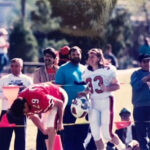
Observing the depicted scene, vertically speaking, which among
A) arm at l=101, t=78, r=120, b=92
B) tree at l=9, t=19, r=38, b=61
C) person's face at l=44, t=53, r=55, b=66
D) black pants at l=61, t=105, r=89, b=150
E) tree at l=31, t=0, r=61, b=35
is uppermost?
tree at l=31, t=0, r=61, b=35

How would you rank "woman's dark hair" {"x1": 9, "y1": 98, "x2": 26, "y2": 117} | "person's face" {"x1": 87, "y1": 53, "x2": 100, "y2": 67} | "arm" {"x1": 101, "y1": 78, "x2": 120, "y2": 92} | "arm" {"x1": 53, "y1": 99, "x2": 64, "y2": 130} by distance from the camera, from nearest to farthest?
"woman's dark hair" {"x1": 9, "y1": 98, "x2": 26, "y2": 117}, "arm" {"x1": 53, "y1": 99, "x2": 64, "y2": 130}, "arm" {"x1": 101, "y1": 78, "x2": 120, "y2": 92}, "person's face" {"x1": 87, "y1": 53, "x2": 100, "y2": 67}

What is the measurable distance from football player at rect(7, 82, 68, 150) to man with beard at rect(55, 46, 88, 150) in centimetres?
65

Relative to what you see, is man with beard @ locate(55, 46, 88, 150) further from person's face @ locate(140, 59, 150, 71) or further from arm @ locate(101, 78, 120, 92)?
person's face @ locate(140, 59, 150, 71)

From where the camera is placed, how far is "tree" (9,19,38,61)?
29.0 metres

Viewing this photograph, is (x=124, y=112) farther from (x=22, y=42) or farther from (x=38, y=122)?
(x=22, y=42)

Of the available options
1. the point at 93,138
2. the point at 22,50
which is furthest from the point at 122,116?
the point at 22,50

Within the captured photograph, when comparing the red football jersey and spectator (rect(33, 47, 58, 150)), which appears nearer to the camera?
the red football jersey

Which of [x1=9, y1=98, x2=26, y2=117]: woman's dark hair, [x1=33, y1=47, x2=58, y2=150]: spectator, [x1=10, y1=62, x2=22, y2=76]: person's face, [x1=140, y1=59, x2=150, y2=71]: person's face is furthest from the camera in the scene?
[x1=140, y1=59, x2=150, y2=71]: person's face

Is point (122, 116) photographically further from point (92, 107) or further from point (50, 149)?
point (50, 149)

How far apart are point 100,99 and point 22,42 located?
20012 mm

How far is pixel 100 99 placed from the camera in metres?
9.47

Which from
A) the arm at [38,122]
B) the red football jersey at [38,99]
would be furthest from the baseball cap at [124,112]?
the red football jersey at [38,99]

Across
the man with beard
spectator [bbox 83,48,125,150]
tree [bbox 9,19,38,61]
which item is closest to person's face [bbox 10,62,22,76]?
the man with beard

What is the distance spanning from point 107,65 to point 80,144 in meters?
1.27
